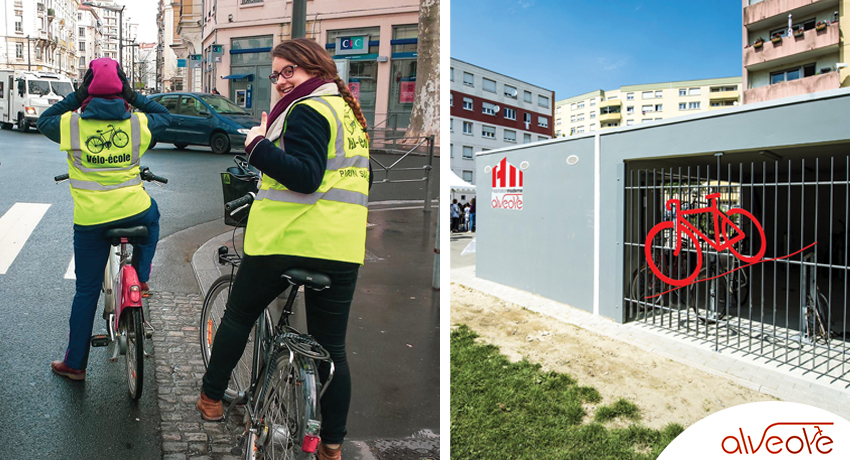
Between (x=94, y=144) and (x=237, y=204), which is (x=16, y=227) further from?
(x=237, y=204)

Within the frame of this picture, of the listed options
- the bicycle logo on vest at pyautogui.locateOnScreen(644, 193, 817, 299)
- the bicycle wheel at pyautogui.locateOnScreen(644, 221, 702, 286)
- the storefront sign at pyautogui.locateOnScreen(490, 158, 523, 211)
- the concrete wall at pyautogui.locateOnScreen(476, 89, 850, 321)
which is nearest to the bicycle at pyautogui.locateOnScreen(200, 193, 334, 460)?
the bicycle logo on vest at pyautogui.locateOnScreen(644, 193, 817, 299)

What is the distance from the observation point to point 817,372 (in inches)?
83.4

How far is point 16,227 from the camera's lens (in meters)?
1.66

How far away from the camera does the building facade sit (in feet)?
5.85

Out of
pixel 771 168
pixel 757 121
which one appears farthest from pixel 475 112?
pixel 771 168

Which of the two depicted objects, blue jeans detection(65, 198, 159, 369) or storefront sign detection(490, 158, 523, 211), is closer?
blue jeans detection(65, 198, 159, 369)

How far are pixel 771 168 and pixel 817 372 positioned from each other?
0.97 meters

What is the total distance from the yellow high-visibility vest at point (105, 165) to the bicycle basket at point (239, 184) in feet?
0.92

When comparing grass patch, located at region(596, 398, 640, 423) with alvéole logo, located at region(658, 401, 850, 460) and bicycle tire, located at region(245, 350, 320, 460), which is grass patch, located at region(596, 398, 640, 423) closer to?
alvéole logo, located at region(658, 401, 850, 460)

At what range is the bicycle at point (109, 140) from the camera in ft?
5.61

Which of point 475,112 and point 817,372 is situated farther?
point 475,112

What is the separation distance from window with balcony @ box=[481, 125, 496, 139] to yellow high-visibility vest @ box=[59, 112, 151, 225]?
1.80m

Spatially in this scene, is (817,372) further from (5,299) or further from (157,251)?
(5,299)

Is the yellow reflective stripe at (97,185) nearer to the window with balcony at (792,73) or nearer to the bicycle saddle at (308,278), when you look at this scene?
the bicycle saddle at (308,278)
